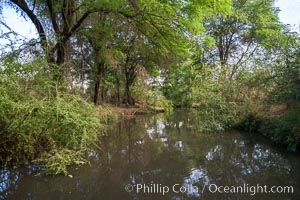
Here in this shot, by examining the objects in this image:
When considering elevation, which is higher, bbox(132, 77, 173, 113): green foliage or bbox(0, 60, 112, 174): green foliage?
bbox(132, 77, 173, 113): green foliage

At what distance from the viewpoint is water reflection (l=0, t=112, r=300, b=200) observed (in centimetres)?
573

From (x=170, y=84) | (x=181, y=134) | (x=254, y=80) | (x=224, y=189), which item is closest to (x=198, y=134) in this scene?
(x=181, y=134)

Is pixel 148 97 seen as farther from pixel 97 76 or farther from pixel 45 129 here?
pixel 45 129

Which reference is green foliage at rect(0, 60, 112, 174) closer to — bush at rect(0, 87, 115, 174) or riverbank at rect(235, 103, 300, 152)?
bush at rect(0, 87, 115, 174)

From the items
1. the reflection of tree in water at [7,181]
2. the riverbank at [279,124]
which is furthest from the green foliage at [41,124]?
the riverbank at [279,124]

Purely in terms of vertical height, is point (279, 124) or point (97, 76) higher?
point (97, 76)

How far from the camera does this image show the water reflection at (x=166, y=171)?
5.73m

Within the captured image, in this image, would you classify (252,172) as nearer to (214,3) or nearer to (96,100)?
(214,3)

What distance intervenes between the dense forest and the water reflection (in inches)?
22.9

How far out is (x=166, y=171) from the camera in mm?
6988

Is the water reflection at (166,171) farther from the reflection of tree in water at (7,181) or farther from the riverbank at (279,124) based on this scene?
the riverbank at (279,124)

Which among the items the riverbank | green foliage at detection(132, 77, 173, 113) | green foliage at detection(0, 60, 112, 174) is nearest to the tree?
green foliage at detection(132, 77, 173, 113)

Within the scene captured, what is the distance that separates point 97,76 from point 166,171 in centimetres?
1303

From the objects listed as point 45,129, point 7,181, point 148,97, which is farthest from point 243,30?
point 7,181
